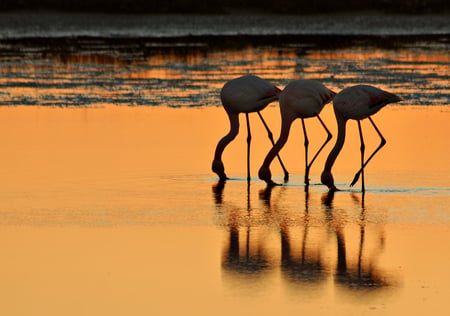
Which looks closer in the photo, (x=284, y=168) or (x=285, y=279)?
(x=285, y=279)

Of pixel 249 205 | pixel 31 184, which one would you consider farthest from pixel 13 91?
pixel 249 205

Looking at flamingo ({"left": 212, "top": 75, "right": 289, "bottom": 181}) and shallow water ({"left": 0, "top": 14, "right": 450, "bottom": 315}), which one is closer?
shallow water ({"left": 0, "top": 14, "right": 450, "bottom": 315})

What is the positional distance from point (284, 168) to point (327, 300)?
17.2ft

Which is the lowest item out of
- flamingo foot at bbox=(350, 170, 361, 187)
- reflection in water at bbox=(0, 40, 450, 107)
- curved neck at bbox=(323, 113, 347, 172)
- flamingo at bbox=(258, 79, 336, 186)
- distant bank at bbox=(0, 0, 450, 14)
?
flamingo foot at bbox=(350, 170, 361, 187)

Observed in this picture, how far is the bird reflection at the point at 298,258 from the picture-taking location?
26.4 feet

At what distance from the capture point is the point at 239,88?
1295 centimetres

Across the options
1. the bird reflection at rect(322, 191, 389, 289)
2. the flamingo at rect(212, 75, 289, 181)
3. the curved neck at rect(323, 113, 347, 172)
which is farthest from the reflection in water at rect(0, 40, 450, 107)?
the bird reflection at rect(322, 191, 389, 289)

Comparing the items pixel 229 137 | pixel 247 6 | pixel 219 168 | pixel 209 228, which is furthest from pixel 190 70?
pixel 247 6

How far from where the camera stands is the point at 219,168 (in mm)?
12664

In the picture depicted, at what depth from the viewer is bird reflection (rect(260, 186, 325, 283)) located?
8.04 meters

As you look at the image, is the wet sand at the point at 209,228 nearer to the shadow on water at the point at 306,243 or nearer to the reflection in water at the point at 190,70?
the shadow on water at the point at 306,243

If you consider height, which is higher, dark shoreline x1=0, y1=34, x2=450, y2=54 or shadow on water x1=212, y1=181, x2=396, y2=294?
dark shoreline x1=0, y1=34, x2=450, y2=54

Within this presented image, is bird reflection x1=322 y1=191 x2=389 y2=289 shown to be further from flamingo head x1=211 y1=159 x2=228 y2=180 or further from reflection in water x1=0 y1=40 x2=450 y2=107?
reflection in water x1=0 y1=40 x2=450 y2=107

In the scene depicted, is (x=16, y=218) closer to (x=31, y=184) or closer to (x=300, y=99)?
(x=31, y=184)
